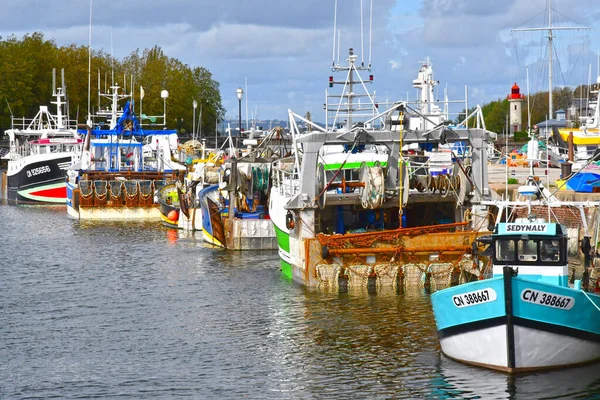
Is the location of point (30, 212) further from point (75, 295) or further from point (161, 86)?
point (161, 86)

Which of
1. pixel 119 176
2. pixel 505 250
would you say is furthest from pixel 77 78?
pixel 505 250

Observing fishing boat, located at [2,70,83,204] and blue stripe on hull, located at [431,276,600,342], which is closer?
blue stripe on hull, located at [431,276,600,342]

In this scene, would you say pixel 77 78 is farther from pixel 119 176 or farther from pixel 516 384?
pixel 516 384

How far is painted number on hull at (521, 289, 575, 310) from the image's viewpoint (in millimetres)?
22844

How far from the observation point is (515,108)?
145000 mm

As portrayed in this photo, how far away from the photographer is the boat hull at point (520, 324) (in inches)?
902

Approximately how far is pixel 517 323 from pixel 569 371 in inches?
74.2

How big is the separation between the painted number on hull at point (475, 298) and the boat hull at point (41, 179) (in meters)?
57.9

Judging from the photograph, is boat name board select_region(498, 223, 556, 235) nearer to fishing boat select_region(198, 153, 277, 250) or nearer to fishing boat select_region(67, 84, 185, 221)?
fishing boat select_region(198, 153, 277, 250)

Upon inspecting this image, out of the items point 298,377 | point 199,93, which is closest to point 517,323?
point 298,377

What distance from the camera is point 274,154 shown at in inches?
1991

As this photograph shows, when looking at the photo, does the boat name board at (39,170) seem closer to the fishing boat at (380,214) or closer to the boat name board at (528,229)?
the fishing boat at (380,214)

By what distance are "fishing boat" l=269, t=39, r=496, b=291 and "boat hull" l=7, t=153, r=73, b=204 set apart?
1681 inches

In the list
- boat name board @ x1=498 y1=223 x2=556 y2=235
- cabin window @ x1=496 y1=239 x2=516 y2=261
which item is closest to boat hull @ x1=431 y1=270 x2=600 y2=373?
cabin window @ x1=496 y1=239 x2=516 y2=261
